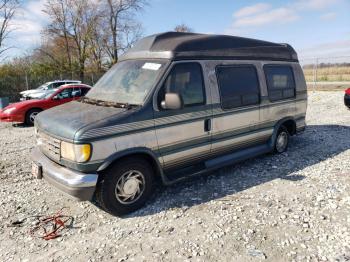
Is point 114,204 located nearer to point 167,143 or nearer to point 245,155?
point 167,143

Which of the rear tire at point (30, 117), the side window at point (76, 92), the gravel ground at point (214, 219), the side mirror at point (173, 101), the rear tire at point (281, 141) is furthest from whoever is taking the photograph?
the side window at point (76, 92)

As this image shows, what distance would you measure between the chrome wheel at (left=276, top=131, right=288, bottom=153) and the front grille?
4607 millimetres

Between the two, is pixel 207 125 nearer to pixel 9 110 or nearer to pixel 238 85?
pixel 238 85

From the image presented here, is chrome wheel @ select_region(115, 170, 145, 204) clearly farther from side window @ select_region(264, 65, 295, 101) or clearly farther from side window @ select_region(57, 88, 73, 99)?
side window @ select_region(57, 88, 73, 99)

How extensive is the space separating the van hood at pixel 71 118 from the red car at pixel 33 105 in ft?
23.0

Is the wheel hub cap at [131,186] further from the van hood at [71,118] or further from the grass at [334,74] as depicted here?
the grass at [334,74]

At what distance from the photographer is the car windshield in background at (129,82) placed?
14.5 ft

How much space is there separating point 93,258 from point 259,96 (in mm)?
4154

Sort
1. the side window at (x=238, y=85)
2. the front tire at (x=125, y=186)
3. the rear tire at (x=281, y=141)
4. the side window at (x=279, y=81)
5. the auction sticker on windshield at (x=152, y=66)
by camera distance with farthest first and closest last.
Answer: the rear tire at (x=281, y=141) < the side window at (x=279, y=81) < the side window at (x=238, y=85) < the auction sticker on windshield at (x=152, y=66) < the front tire at (x=125, y=186)

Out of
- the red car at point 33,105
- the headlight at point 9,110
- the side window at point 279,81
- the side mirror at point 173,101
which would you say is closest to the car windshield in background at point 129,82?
the side mirror at point 173,101

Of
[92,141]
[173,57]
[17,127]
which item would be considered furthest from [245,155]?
[17,127]

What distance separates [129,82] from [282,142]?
392 cm

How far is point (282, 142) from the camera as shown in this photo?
689cm

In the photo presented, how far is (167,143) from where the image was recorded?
452 centimetres
